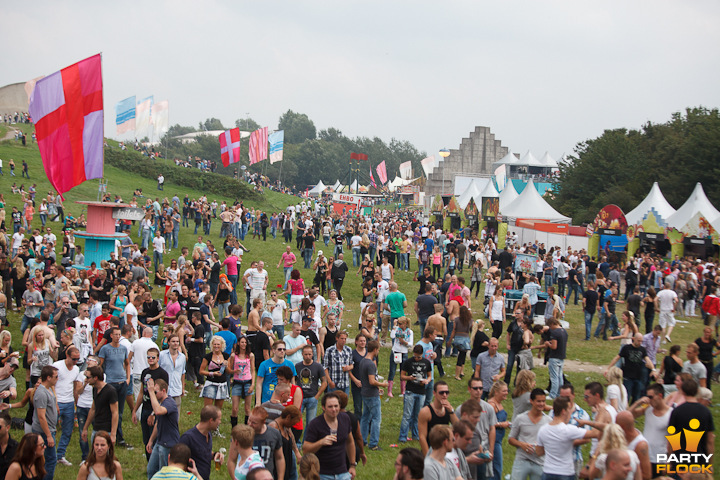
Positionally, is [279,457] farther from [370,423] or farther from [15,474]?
[370,423]

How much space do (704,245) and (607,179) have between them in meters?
28.7

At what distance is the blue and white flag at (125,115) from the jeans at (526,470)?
42251 mm

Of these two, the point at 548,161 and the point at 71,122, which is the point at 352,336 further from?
the point at 548,161

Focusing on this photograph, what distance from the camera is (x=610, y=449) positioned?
562 centimetres

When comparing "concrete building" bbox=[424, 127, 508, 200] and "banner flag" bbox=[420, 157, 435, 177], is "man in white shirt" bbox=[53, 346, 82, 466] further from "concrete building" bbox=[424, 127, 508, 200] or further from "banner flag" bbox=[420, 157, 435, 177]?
"banner flag" bbox=[420, 157, 435, 177]

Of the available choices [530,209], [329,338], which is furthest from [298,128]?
[329,338]

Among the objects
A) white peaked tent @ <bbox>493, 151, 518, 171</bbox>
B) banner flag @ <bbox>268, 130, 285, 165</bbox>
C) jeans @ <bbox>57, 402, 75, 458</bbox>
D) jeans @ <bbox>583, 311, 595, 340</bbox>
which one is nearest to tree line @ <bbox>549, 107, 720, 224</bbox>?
white peaked tent @ <bbox>493, 151, 518, 171</bbox>

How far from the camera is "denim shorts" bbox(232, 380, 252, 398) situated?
8820mm

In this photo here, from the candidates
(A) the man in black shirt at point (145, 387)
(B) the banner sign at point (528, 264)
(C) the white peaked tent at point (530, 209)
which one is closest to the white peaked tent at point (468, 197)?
(C) the white peaked tent at point (530, 209)

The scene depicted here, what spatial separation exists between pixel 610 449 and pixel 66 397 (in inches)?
245

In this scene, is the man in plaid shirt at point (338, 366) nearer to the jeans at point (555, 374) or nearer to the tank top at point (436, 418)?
the tank top at point (436, 418)

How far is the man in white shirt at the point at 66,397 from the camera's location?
25.4ft

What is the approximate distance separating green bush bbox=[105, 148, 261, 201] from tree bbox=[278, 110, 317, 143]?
110 metres

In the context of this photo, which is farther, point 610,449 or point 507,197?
point 507,197
